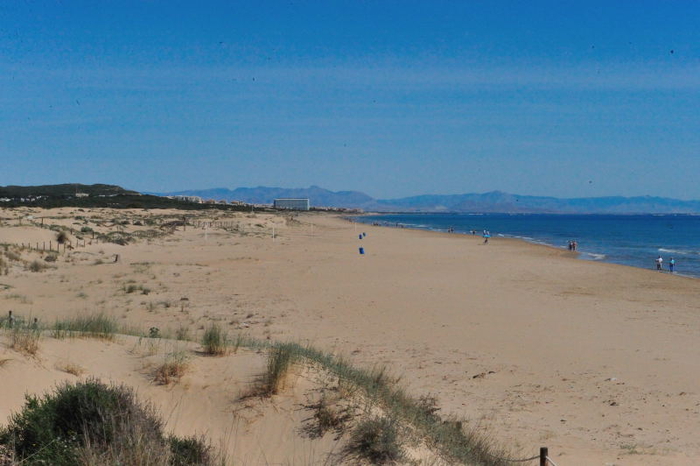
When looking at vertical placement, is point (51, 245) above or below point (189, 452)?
below

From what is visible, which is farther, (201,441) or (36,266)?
(36,266)

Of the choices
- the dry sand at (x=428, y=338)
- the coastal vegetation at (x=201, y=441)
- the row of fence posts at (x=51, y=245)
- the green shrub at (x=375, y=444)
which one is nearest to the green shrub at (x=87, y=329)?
the coastal vegetation at (x=201, y=441)

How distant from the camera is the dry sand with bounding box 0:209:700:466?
608 centimetres

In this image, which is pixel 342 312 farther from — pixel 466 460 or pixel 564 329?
pixel 466 460

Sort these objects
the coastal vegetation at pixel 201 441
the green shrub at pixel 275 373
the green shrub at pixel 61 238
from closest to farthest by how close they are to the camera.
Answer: the coastal vegetation at pixel 201 441
the green shrub at pixel 275 373
the green shrub at pixel 61 238

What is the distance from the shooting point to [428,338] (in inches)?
515

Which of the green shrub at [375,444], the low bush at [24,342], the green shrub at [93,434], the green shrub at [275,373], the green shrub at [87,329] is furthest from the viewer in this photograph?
the green shrub at [87,329]

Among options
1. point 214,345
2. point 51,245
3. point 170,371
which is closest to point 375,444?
point 170,371

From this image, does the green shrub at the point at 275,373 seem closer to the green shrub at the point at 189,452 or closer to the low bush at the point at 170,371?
the low bush at the point at 170,371

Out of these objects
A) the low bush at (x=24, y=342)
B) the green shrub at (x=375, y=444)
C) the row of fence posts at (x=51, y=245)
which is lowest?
the row of fence posts at (x=51, y=245)

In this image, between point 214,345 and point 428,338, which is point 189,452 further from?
point 428,338

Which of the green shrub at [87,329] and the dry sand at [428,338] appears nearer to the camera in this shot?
the dry sand at [428,338]

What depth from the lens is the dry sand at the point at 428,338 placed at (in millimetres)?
6082

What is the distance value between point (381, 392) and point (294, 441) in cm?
135
